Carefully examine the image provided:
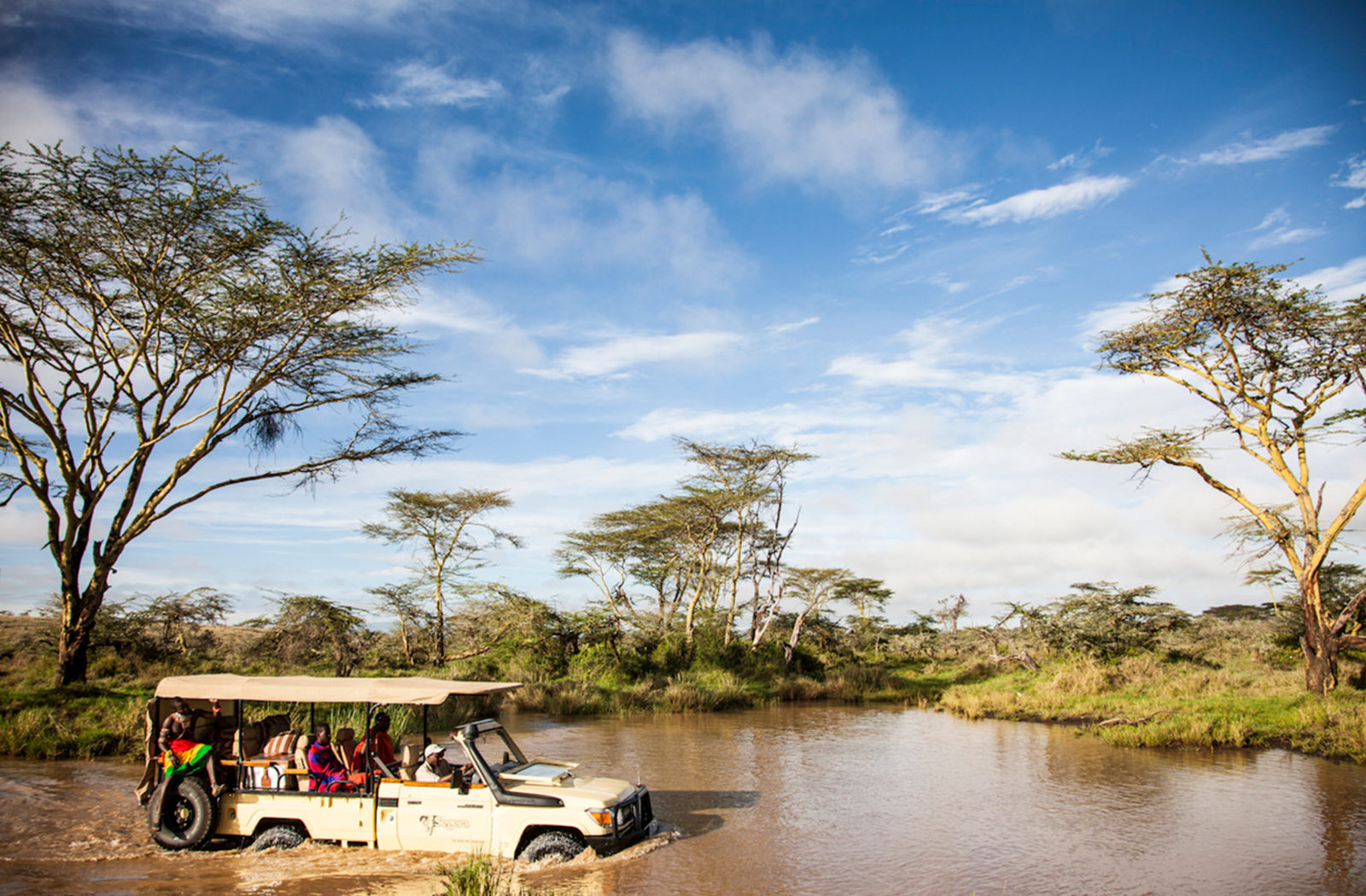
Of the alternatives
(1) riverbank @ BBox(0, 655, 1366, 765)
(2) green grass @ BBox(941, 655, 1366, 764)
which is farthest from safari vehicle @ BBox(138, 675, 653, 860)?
(2) green grass @ BBox(941, 655, 1366, 764)

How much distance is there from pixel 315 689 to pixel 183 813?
5.56ft

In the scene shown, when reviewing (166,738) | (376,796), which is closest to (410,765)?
(376,796)

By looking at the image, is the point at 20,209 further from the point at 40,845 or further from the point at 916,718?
the point at 916,718

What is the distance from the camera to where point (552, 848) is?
7.10 metres

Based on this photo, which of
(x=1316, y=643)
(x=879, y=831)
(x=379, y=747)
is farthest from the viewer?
(x=1316, y=643)

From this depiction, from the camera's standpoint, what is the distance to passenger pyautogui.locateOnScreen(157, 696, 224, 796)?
24.6ft

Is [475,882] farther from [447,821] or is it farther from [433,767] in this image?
[433,767]

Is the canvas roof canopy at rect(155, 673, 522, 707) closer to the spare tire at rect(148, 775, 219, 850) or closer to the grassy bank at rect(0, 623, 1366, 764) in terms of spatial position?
the spare tire at rect(148, 775, 219, 850)

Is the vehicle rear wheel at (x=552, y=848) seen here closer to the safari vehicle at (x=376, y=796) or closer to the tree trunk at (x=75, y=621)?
the safari vehicle at (x=376, y=796)

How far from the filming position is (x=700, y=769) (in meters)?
12.6

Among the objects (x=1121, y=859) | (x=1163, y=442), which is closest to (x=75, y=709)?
(x=1121, y=859)

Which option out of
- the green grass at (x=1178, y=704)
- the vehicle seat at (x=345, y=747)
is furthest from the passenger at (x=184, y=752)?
the green grass at (x=1178, y=704)

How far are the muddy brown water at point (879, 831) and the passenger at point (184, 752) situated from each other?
78 cm

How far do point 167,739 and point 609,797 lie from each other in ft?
13.9
